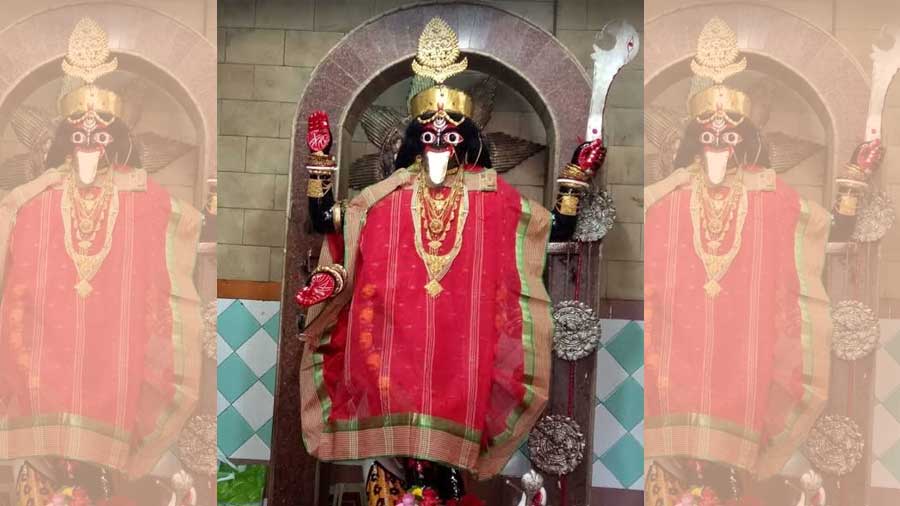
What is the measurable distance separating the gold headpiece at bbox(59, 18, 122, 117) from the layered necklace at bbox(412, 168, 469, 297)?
0.87 meters

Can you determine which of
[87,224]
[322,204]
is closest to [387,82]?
[322,204]

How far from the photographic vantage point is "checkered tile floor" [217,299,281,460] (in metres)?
3.11

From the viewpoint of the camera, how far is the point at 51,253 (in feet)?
8.24

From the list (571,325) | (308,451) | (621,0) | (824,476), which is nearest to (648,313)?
(571,325)

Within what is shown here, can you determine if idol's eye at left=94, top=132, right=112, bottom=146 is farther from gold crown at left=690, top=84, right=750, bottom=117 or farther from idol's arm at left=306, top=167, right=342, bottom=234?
gold crown at left=690, top=84, right=750, bottom=117

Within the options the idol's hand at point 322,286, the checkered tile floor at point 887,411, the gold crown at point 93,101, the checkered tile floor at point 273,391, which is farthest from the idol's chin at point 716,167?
the gold crown at point 93,101

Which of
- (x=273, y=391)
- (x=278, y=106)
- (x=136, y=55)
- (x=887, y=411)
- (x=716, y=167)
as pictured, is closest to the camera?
(x=887, y=411)

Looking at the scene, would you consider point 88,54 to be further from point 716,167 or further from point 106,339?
point 716,167

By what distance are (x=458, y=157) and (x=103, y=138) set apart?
99cm

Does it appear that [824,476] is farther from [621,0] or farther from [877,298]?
[621,0]

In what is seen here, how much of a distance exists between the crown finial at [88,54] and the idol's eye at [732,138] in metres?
1.65

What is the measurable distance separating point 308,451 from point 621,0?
1792 mm

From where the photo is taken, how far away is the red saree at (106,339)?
2434mm

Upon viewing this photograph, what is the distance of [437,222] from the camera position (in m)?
2.65
